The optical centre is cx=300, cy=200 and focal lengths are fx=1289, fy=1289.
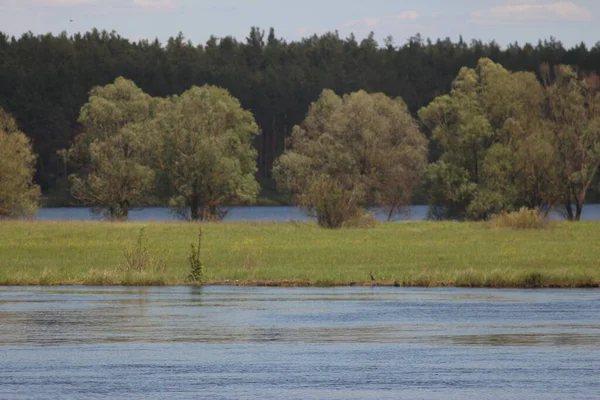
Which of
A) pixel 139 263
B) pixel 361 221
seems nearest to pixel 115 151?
pixel 361 221

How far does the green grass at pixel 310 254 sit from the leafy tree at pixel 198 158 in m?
16.9

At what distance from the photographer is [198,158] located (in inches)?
3757

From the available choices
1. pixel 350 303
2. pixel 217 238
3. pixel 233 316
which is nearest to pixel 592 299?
pixel 350 303

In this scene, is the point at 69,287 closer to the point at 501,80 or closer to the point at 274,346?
the point at 274,346

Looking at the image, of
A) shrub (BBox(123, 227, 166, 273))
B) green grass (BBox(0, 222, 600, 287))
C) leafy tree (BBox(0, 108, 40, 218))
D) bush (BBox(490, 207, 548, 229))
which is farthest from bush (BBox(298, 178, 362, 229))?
shrub (BBox(123, 227, 166, 273))

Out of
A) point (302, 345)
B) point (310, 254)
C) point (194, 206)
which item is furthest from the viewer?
point (194, 206)

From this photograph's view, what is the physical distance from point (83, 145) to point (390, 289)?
6394cm

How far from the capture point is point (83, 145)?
101m

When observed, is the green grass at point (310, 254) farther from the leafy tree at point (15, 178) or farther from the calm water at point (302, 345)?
the leafy tree at point (15, 178)

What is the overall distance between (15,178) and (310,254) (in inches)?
1618

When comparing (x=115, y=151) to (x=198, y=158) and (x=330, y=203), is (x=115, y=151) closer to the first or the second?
(x=198, y=158)

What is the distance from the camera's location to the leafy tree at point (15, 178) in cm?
8919

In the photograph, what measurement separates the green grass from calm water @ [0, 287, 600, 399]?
385 centimetres

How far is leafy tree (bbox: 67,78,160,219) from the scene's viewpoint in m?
96.4
